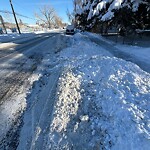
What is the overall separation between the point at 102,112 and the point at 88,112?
326mm

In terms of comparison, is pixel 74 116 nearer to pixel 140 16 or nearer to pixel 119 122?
pixel 119 122

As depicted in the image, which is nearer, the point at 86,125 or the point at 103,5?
the point at 86,125

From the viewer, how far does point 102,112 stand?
3.86 m

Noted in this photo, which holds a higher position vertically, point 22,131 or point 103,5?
point 103,5

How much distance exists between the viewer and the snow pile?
3.03 meters

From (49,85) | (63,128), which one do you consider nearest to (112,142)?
(63,128)

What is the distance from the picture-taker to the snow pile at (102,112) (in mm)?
3027

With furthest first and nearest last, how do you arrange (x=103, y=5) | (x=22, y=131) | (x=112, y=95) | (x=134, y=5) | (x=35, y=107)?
(x=103, y=5), (x=134, y=5), (x=112, y=95), (x=35, y=107), (x=22, y=131)

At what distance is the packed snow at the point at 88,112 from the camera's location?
3.04m

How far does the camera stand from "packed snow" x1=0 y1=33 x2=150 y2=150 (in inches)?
120

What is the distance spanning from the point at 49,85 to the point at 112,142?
3058 mm

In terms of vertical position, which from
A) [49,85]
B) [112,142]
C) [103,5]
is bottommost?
[49,85]

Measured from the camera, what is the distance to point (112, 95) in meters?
4.48

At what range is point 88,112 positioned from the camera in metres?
3.95
